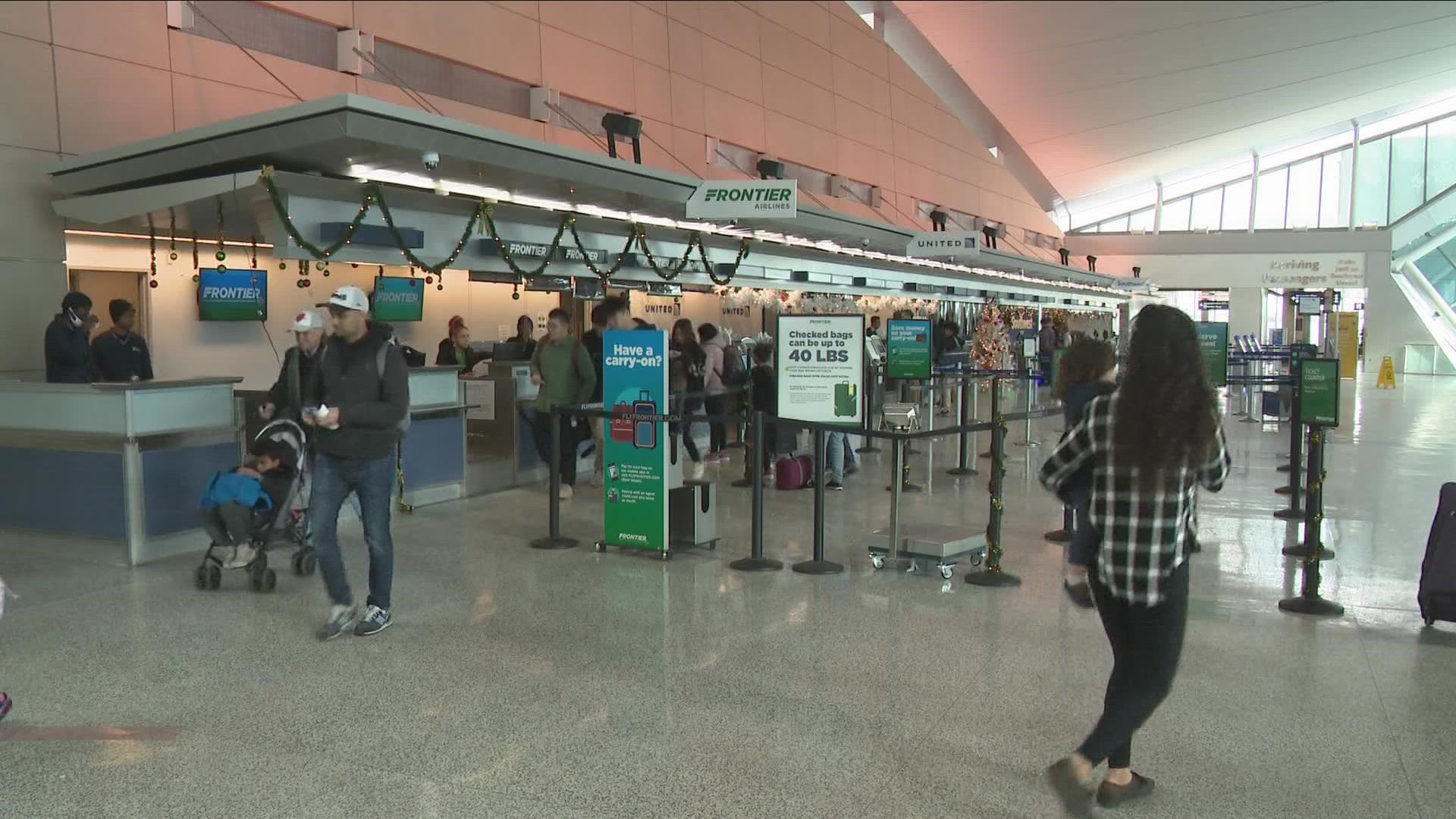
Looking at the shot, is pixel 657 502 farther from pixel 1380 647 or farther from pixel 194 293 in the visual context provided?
pixel 194 293

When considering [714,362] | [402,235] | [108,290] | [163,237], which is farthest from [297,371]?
[108,290]

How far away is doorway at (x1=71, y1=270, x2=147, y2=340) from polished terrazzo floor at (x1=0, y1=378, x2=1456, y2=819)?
4.64 metres

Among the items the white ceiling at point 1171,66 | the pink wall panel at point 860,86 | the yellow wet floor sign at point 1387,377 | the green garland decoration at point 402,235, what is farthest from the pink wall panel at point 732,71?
the yellow wet floor sign at point 1387,377

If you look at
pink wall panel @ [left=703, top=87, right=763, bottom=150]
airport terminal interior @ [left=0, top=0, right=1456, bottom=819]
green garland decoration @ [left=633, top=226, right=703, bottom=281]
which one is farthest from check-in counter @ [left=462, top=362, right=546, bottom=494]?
pink wall panel @ [left=703, top=87, right=763, bottom=150]

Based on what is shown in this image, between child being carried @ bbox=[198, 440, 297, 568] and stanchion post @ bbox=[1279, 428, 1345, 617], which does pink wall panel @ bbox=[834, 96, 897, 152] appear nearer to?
stanchion post @ bbox=[1279, 428, 1345, 617]

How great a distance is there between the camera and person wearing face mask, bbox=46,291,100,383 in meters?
8.48


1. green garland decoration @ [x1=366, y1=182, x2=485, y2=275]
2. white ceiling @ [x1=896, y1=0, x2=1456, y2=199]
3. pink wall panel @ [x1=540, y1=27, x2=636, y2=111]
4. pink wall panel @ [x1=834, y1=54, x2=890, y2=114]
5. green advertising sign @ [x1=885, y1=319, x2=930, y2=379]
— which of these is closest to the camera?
white ceiling @ [x1=896, y1=0, x2=1456, y2=199]

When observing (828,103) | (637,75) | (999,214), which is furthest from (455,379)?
(999,214)

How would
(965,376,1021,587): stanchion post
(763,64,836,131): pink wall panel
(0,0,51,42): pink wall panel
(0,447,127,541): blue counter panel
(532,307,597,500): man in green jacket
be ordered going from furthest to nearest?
1. (763,64,836,131): pink wall panel
2. (532,307,597,500): man in green jacket
3. (0,0,51,42): pink wall panel
4. (0,447,127,541): blue counter panel
5. (965,376,1021,587): stanchion post

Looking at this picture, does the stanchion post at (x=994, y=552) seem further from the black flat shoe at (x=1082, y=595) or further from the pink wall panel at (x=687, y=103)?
the pink wall panel at (x=687, y=103)

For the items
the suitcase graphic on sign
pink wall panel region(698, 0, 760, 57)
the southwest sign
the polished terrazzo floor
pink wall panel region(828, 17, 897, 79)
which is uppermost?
pink wall panel region(828, 17, 897, 79)

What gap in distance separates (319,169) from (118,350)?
2652mm

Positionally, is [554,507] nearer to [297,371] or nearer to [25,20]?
[297,371]

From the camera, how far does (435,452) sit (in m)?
9.59
